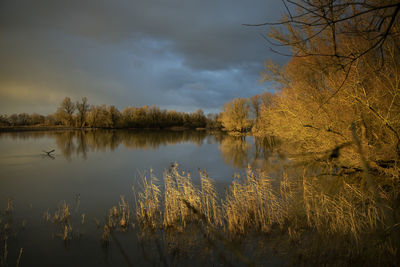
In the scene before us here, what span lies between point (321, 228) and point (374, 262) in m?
1.34

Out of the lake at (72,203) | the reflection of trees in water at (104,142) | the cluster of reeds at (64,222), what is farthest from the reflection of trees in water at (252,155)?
the cluster of reeds at (64,222)

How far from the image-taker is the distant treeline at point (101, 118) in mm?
71375

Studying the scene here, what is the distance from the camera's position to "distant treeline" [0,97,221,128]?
234ft

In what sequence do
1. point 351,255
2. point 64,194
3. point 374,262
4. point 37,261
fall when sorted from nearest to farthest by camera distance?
point 374,262
point 351,255
point 37,261
point 64,194

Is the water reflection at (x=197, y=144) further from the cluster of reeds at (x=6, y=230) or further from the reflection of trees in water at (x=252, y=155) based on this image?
the cluster of reeds at (x=6, y=230)

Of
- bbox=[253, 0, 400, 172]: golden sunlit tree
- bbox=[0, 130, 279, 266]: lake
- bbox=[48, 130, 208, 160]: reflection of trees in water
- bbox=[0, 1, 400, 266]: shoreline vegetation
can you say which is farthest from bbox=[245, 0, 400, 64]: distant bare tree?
bbox=[48, 130, 208, 160]: reflection of trees in water

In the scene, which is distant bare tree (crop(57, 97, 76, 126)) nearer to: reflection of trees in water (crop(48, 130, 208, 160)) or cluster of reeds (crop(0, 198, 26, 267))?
reflection of trees in water (crop(48, 130, 208, 160))

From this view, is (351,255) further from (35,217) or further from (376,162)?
(35,217)

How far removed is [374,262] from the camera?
A: 151 inches

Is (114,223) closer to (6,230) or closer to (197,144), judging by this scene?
(6,230)

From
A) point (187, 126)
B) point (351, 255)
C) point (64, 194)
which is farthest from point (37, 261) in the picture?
point (187, 126)

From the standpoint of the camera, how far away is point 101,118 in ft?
243

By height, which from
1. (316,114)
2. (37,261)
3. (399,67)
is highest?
(399,67)

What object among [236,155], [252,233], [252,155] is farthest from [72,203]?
[252,155]
